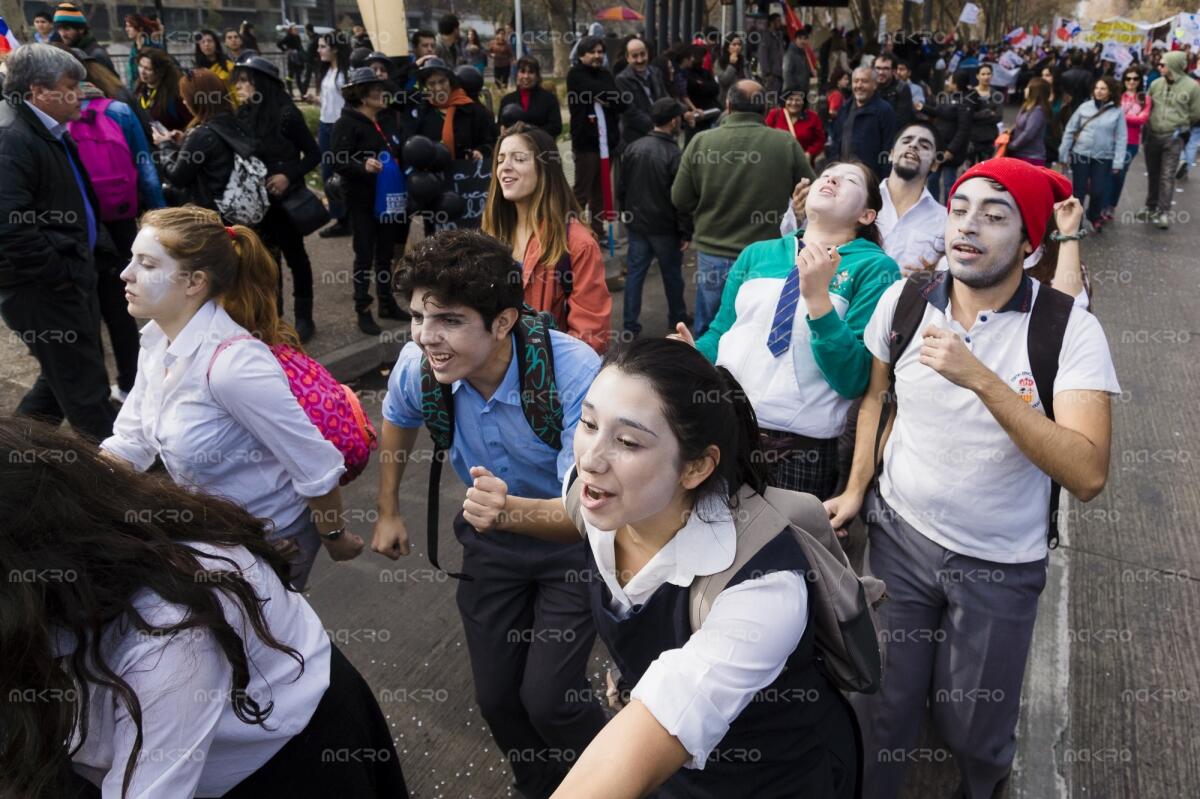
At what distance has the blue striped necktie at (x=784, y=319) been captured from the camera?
3020 millimetres

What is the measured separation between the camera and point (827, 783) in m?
1.87

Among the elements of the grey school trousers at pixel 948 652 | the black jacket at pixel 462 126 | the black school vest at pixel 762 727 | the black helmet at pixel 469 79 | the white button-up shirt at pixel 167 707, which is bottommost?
the grey school trousers at pixel 948 652

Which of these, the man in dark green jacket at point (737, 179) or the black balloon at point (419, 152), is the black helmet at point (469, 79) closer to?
the black balloon at point (419, 152)

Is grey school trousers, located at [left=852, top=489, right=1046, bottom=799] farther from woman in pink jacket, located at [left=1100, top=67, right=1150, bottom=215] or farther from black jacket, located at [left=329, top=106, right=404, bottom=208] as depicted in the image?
woman in pink jacket, located at [left=1100, top=67, right=1150, bottom=215]

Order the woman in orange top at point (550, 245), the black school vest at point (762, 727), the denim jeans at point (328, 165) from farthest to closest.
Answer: the denim jeans at point (328, 165), the woman in orange top at point (550, 245), the black school vest at point (762, 727)

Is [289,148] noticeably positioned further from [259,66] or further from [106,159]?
[106,159]

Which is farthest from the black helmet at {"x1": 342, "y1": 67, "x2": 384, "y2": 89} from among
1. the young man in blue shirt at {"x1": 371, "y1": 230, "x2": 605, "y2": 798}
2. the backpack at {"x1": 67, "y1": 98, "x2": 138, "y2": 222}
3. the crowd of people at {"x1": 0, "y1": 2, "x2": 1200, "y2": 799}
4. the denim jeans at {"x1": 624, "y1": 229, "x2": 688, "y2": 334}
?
the young man in blue shirt at {"x1": 371, "y1": 230, "x2": 605, "y2": 798}

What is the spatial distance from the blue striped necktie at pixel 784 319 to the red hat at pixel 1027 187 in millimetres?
667

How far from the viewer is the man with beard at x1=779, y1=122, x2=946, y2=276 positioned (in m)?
4.48

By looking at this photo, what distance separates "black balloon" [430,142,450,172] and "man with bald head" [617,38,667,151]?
82.8 inches

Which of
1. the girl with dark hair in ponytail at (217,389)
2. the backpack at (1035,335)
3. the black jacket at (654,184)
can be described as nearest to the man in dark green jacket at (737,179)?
the black jacket at (654,184)

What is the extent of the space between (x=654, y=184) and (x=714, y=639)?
213 inches

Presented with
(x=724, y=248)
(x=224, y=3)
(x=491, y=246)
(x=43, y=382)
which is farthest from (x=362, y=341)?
(x=224, y=3)

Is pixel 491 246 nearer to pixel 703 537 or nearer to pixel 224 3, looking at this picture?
pixel 703 537
